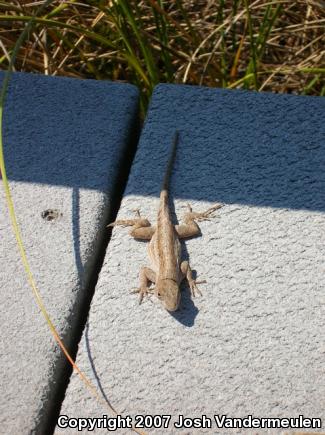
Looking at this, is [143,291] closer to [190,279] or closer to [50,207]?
[190,279]

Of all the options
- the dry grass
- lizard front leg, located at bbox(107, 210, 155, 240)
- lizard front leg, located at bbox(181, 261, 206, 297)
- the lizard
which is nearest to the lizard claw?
the lizard

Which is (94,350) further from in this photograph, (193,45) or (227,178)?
(193,45)

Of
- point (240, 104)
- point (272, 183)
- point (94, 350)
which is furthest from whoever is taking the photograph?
point (240, 104)

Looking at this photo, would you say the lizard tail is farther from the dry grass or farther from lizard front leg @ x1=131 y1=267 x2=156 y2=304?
the dry grass

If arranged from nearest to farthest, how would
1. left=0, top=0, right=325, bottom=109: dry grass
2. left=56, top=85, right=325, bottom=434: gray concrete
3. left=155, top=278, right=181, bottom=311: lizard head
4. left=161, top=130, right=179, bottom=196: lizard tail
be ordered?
left=56, top=85, right=325, bottom=434: gray concrete
left=155, top=278, right=181, bottom=311: lizard head
left=161, top=130, right=179, bottom=196: lizard tail
left=0, top=0, right=325, bottom=109: dry grass

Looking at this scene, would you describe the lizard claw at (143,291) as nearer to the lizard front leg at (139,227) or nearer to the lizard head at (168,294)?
the lizard head at (168,294)

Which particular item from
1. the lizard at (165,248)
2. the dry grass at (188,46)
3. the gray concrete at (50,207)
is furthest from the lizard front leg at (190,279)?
the dry grass at (188,46)

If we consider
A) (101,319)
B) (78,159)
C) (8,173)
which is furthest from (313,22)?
(101,319)
